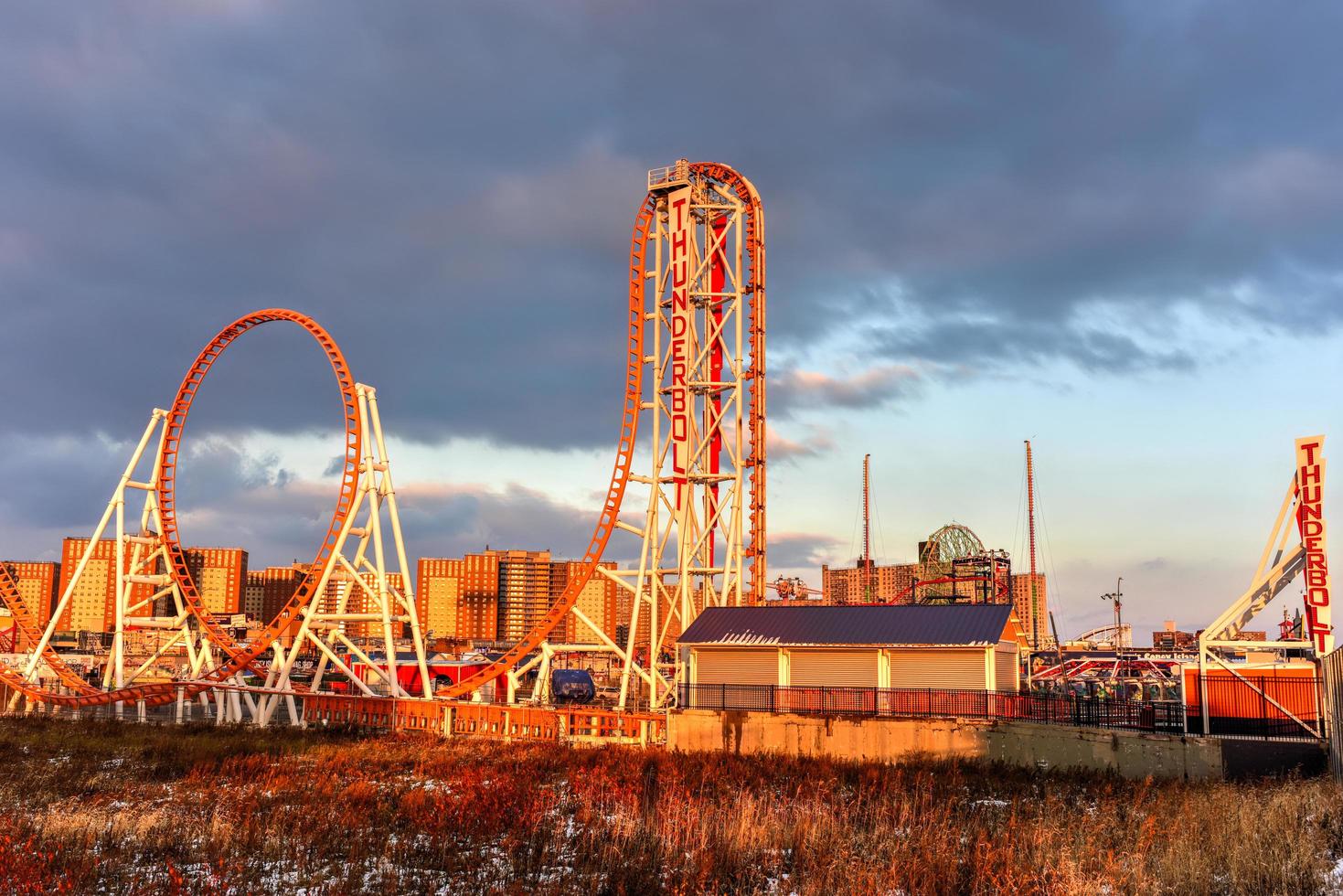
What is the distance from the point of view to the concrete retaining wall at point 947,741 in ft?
85.5

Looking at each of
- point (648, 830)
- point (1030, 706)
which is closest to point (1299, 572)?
point (1030, 706)

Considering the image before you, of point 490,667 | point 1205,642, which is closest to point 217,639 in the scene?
Answer: point 490,667

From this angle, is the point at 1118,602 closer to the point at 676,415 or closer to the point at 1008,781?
the point at 676,415

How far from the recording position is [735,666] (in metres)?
33.2

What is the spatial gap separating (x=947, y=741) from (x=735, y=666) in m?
7.17

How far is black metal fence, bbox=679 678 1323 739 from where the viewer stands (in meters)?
29.4

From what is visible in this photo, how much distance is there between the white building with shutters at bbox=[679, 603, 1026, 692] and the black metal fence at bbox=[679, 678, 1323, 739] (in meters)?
0.52

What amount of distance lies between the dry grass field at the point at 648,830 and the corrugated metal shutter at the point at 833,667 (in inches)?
212

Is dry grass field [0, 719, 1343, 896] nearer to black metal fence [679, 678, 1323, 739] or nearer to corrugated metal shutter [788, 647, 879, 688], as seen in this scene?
black metal fence [679, 678, 1323, 739]

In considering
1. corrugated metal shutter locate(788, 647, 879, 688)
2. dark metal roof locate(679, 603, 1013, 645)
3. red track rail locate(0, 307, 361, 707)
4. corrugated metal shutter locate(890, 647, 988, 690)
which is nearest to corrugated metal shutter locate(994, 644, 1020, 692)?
corrugated metal shutter locate(890, 647, 988, 690)

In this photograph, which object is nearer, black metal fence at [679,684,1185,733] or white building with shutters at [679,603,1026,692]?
black metal fence at [679,684,1185,733]

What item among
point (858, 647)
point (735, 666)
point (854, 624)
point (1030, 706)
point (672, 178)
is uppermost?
point (672, 178)

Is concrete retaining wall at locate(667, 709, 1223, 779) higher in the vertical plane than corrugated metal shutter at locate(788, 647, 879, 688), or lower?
lower

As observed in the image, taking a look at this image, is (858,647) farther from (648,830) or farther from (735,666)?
(648,830)
